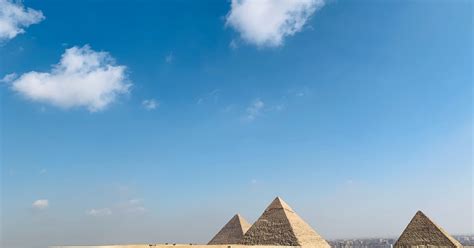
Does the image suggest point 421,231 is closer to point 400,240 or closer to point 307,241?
Result: point 400,240

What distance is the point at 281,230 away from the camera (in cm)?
3669

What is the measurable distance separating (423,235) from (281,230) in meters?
13.1

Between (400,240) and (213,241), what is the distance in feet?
75.4

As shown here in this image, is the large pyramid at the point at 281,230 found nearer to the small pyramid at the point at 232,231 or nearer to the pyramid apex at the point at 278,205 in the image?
the pyramid apex at the point at 278,205

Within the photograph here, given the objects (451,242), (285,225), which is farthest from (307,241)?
(451,242)

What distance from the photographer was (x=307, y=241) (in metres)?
36.4

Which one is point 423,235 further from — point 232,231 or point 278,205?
point 232,231

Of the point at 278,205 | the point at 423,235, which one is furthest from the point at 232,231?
the point at 423,235

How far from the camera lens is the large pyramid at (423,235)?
35.2 meters

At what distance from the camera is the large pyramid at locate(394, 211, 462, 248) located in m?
35.2

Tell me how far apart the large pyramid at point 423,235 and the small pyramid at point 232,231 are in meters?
18.7

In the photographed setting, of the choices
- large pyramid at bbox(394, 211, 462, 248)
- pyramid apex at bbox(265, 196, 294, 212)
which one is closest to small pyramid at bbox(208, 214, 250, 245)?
pyramid apex at bbox(265, 196, 294, 212)

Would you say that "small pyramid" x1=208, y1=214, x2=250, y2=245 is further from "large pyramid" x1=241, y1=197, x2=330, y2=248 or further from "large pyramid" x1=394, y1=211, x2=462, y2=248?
"large pyramid" x1=394, y1=211, x2=462, y2=248

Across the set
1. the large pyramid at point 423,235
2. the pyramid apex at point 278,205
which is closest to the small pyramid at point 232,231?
the pyramid apex at point 278,205
